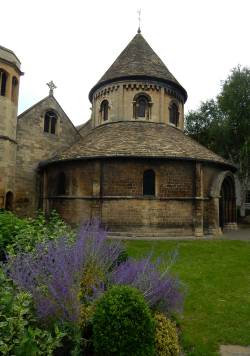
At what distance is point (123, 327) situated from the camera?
387cm

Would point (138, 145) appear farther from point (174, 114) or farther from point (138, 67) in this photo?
point (138, 67)

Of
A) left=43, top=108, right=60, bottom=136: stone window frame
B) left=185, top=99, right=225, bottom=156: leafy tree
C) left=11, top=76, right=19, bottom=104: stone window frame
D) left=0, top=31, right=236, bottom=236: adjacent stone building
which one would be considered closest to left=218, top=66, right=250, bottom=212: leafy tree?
left=185, top=99, right=225, bottom=156: leafy tree

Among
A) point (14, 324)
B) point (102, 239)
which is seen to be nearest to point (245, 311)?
point (102, 239)

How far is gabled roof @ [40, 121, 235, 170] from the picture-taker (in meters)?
17.4

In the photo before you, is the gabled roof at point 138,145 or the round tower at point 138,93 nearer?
the gabled roof at point 138,145

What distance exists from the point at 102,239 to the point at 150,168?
12298 millimetres

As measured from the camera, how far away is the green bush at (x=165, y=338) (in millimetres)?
4426

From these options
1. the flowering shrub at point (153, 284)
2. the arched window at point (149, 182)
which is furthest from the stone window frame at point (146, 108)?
the flowering shrub at point (153, 284)

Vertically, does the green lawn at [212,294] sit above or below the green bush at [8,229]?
below

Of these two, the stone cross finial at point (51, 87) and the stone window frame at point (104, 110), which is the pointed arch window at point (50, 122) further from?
the stone window frame at point (104, 110)

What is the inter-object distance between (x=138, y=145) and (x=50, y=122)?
927cm

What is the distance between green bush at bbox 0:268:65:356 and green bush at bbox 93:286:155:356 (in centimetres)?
54

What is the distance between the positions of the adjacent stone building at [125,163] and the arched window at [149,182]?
0.06 metres

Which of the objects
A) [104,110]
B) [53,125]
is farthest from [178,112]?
[53,125]
